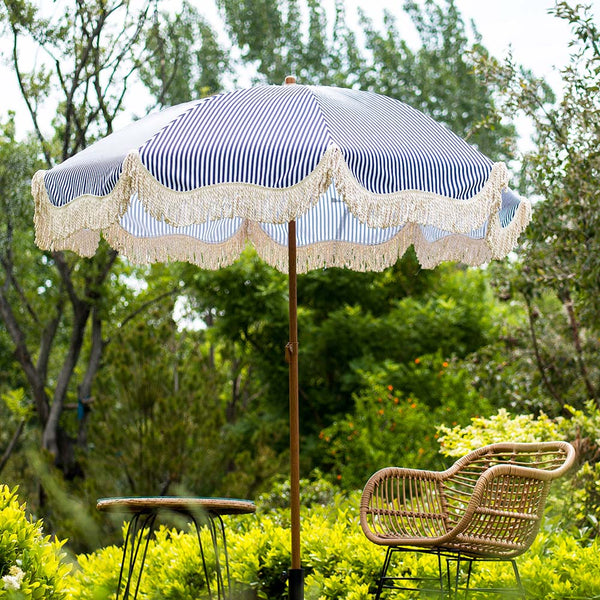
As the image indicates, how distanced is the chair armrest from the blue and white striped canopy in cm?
107

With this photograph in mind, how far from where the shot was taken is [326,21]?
55.1 feet

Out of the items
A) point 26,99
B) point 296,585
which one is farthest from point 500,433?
point 26,99

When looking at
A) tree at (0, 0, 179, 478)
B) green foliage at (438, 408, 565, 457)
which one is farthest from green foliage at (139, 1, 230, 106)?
green foliage at (438, 408, 565, 457)

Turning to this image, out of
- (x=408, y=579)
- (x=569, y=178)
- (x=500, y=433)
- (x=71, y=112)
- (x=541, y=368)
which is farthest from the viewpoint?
(x=71, y=112)

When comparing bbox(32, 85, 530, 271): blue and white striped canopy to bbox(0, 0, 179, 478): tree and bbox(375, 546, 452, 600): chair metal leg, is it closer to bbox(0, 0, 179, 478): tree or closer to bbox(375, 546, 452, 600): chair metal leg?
bbox(375, 546, 452, 600): chair metal leg

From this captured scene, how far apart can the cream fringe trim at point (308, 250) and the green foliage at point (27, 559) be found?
1.46m

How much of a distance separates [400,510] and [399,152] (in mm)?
1552

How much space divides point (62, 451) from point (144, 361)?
3359mm

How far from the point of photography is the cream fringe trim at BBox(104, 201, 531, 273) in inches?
144

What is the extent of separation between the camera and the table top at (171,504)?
8.61 feet

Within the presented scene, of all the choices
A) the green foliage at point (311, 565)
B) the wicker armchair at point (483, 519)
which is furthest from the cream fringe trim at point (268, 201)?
the green foliage at point (311, 565)

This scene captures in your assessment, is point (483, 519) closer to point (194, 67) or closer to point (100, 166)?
point (100, 166)

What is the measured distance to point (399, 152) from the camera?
2730 mm

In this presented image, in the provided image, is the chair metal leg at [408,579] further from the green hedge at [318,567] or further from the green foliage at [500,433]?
the green foliage at [500,433]
